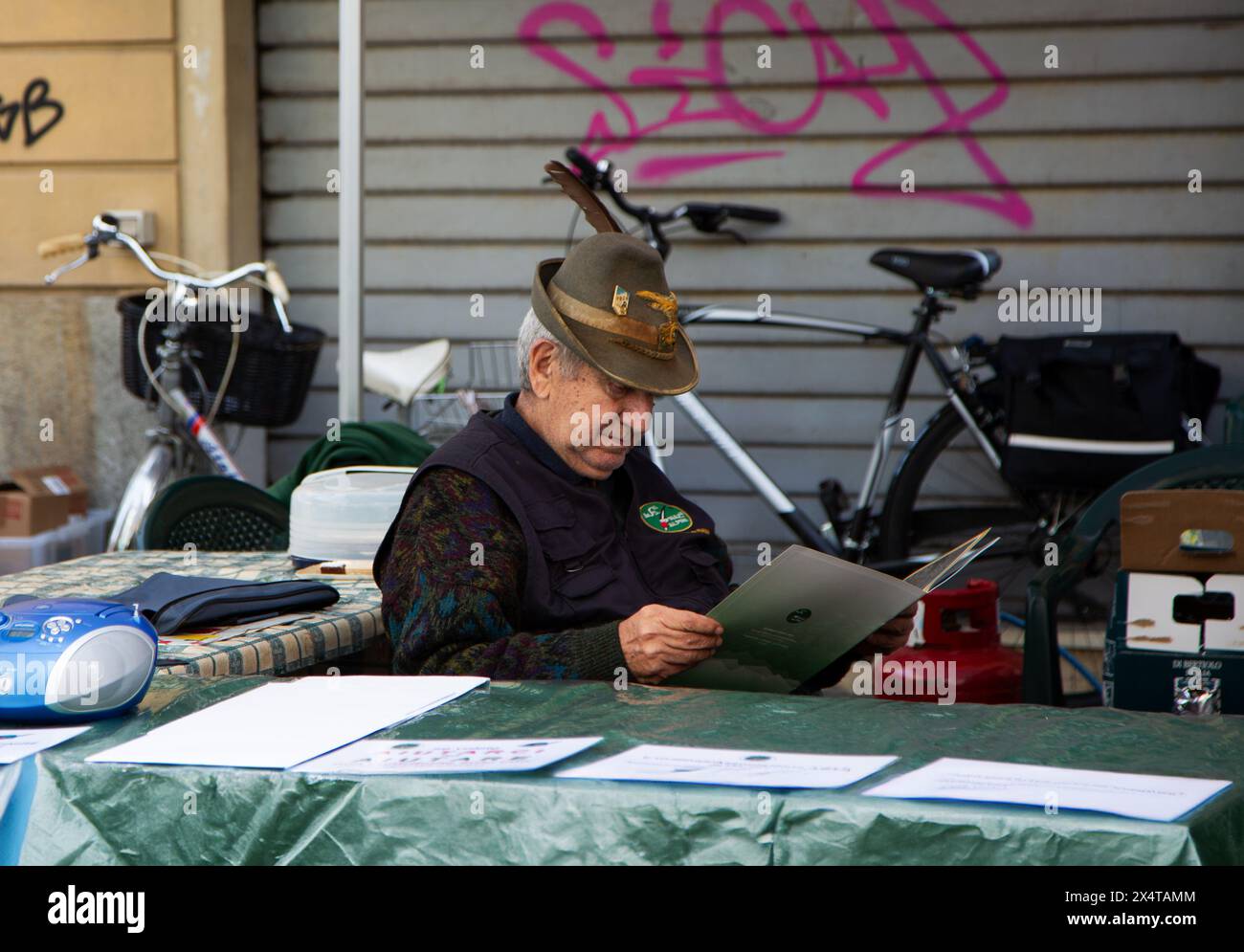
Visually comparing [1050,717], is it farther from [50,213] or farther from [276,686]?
[50,213]

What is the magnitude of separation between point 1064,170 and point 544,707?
13.1 feet

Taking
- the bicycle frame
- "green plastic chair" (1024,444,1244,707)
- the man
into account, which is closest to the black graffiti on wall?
the bicycle frame

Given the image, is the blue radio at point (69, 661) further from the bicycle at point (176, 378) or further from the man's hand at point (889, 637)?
the bicycle at point (176, 378)

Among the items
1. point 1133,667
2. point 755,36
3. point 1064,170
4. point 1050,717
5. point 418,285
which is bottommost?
point 1133,667

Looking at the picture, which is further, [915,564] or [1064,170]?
[1064,170]

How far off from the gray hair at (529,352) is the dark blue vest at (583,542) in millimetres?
101

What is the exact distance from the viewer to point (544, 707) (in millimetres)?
1665

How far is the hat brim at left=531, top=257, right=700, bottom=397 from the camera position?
229cm

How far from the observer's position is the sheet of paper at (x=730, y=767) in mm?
1306

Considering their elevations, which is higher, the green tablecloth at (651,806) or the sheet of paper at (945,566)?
the sheet of paper at (945,566)

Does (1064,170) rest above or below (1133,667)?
above

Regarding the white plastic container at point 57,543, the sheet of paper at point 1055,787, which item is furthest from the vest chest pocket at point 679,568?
the white plastic container at point 57,543
